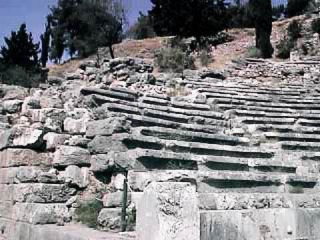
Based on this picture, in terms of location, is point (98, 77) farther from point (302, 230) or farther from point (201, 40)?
point (201, 40)

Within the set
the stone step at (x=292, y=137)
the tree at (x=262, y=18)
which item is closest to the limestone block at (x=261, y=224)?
the stone step at (x=292, y=137)

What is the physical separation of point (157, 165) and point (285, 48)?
65.0ft

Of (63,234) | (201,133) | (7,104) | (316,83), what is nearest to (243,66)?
(316,83)

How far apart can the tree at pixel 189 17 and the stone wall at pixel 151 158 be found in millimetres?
22197

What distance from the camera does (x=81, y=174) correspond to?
6516 mm

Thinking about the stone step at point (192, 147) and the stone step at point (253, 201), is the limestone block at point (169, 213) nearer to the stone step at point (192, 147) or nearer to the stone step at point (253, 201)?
the stone step at point (253, 201)

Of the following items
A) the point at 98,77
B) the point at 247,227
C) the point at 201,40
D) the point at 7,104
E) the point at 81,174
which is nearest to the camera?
the point at 247,227

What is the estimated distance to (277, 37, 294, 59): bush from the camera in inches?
961

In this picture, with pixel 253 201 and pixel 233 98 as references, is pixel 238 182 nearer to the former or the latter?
pixel 253 201

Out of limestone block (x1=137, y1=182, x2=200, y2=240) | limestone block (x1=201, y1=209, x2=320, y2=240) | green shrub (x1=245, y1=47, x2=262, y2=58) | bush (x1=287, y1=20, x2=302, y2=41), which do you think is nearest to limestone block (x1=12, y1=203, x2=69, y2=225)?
limestone block (x1=137, y1=182, x2=200, y2=240)

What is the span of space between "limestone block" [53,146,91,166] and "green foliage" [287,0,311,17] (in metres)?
43.4

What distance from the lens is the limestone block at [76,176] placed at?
639 cm

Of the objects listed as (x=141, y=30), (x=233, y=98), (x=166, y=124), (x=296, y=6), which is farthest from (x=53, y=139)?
(x=296, y=6)

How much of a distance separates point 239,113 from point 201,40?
2119cm
